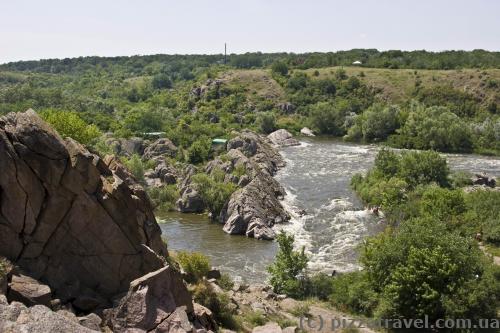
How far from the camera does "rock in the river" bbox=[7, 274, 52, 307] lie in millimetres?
21031

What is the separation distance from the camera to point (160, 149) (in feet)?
316

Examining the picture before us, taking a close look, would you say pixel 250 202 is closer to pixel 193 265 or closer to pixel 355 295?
pixel 355 295

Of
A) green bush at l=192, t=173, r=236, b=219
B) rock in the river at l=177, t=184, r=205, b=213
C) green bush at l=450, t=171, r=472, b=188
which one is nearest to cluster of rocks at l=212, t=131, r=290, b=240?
green bush at l=192, t=173, r=236, b=219

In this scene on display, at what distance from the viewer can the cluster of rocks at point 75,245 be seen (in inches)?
877

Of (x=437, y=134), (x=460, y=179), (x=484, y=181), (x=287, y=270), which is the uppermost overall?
(x=437, y=134)

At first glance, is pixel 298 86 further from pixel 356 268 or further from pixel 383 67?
pixel 356 268

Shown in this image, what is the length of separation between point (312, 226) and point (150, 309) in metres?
41.7

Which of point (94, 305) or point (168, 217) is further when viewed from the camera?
point (168, 217)

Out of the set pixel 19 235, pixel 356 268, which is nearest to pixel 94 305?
pixel 19 235

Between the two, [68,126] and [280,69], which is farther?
[280,69]

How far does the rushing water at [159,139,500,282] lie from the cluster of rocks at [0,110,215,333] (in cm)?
2276

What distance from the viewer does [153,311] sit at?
22.5 meters

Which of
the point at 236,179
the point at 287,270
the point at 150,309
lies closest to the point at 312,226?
the point at 236,179

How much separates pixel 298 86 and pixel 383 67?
108ft
